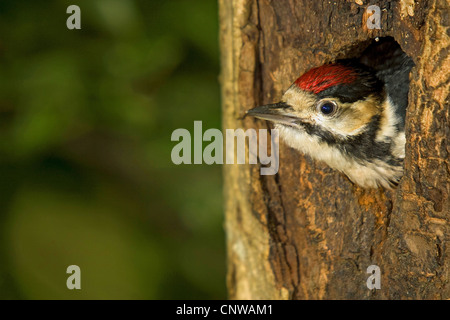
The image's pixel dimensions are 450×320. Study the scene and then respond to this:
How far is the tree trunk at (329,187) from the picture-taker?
4.77ft

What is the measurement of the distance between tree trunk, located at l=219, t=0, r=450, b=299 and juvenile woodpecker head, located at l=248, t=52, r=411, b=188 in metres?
0.06

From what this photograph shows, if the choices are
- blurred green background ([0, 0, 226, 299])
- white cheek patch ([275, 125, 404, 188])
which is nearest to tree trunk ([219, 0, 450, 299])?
white cheek patch ([275, 125, 404, 188])

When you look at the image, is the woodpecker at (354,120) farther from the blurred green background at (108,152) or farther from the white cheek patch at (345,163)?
the blurred green background at (108,152)

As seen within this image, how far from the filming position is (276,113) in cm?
167

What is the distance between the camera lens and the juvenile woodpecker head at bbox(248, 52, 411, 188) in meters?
1.65

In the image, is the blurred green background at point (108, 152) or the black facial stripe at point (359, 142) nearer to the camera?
the black facial stripe at point (359, 142)

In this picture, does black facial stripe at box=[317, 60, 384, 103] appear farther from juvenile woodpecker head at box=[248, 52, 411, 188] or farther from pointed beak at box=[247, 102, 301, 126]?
pointed beak at box=[247, 102, 301, 126]

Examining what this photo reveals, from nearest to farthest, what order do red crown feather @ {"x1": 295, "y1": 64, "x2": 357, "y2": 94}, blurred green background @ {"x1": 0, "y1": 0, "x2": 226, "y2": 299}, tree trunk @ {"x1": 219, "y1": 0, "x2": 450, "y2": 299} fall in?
tree trunk @ {"x1": 219, "y1": 0, "x2": 450, "y2": 299}
red crown feather @ {"x1": 295, "y1": 64, "x2": 357, "y2": 94}
blurred green background @ {"x1": 0, "y1": 0, "x2": 226, "y2": 299}

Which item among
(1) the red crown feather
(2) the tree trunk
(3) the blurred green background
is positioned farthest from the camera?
(3) the blurred green background

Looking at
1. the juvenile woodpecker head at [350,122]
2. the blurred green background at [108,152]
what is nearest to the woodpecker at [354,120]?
the juvenile woodpecker head at [350,122]

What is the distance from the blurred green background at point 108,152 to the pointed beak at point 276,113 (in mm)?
850

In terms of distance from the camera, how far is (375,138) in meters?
1.69

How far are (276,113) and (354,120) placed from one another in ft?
0.73
